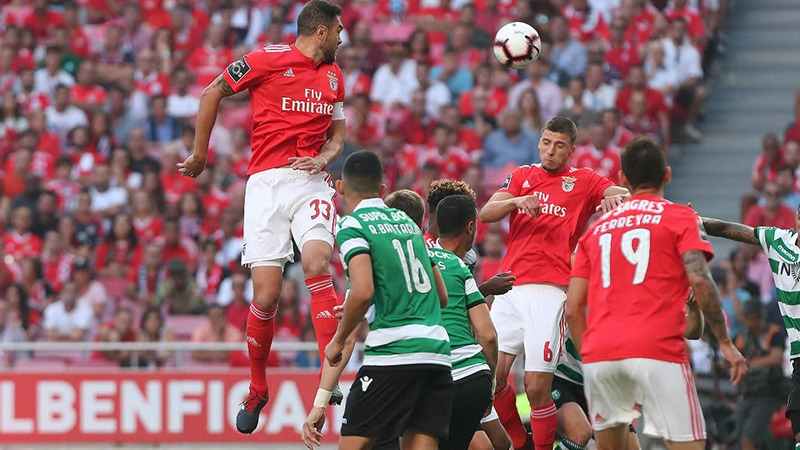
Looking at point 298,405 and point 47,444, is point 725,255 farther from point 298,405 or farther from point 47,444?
point 47,444

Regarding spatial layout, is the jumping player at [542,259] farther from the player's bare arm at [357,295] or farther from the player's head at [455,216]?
the player's bare arm at [357,295]

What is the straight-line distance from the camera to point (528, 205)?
404 inches

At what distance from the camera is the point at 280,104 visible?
10359 millimetres

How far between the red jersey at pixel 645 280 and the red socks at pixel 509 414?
2715 mm

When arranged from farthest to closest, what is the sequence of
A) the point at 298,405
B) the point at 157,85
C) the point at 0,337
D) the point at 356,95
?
1. the point at 157,85
2. the point at 356,95
3. the point at 0,337
4. the point at 298,405

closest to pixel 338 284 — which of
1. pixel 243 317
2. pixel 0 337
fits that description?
pixel 243 317

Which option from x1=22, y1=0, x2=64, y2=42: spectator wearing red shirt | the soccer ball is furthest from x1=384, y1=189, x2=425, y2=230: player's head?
x1=22, y1=0, x2=64, y2=42: spectator wearing red shirt

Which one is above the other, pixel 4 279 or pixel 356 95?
pixel 356 95

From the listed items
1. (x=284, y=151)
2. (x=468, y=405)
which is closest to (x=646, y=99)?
(x=284, y=151)

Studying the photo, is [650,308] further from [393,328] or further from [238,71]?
[238,71]

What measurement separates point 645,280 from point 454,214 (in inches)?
73.2

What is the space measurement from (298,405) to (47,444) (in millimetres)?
3081

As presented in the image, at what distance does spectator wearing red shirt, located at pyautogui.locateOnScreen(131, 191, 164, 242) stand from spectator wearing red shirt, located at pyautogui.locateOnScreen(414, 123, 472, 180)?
3.66m

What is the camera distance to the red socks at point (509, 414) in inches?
432
